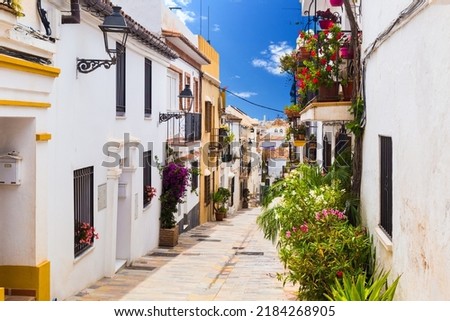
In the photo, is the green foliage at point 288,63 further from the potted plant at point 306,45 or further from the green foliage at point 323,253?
the green foliage at point 323,253

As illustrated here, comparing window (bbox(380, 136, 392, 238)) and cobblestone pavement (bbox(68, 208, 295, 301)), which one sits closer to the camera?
window (bbox(380, 136, 392, 238))

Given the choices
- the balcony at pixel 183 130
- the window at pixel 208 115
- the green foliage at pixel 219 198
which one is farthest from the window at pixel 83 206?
the green foliage at pixel 219 198

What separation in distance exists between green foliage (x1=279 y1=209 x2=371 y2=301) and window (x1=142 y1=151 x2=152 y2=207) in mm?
6587

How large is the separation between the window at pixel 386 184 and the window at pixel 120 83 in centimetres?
580

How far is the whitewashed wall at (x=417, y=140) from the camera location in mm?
4215

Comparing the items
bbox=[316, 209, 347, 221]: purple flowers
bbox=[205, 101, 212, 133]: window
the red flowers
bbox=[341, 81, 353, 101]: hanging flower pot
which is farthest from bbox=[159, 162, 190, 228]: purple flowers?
bbox=[205, 101, 212, 133]: window

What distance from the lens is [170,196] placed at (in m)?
15.0

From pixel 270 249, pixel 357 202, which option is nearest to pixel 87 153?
pixel 357 202

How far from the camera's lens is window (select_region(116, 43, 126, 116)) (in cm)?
1109

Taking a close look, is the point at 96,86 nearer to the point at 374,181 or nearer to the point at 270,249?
the point at 374,181

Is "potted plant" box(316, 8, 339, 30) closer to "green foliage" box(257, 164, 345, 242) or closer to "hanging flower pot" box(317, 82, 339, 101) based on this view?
"hanging flower pot" box(317, 82, 339, 101)

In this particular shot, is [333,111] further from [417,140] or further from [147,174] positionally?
[147,174]

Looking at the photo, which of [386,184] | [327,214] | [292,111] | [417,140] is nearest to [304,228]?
[327,214]

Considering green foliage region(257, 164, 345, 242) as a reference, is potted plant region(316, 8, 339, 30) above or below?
above
